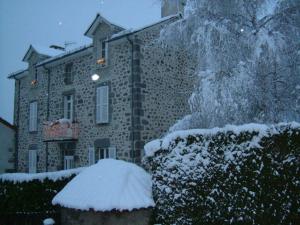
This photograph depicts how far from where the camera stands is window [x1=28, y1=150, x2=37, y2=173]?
1981cm

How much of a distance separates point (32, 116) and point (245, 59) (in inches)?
551

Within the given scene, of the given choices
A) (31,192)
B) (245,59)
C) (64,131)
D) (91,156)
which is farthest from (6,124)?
(245,59)

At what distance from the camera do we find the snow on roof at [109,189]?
7.90 metres

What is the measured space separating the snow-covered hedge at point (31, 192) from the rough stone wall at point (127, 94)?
413 centimetres

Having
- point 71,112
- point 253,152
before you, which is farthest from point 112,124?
point 253,152

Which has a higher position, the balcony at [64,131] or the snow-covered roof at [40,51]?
the snow-covered roof at [40,51]

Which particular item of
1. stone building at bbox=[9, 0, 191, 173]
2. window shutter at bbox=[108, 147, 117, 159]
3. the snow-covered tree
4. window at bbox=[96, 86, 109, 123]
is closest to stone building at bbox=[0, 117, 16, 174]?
stone building at bbox=[9, 0, 191, 173]

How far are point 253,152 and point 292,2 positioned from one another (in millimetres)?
5168

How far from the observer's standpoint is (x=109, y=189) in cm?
827

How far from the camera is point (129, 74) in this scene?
1486 cm

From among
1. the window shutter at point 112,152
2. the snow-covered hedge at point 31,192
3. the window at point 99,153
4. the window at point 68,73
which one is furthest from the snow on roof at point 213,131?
the window at point 68,73

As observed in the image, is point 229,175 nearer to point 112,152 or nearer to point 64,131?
Answer: point 112,152

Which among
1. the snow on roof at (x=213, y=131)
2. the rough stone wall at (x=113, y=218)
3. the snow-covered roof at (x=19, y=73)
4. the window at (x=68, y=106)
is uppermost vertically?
the snow-covered roof at (x=19, y=73)

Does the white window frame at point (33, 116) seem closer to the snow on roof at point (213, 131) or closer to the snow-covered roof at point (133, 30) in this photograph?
the snow-covered roof at point (133, 30)
